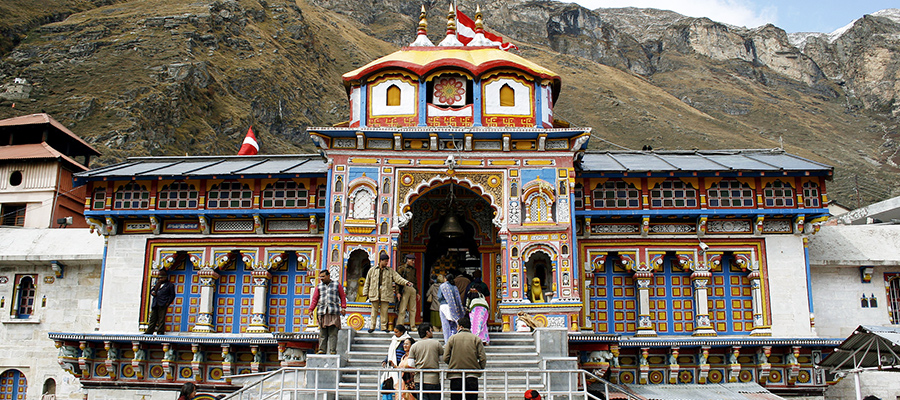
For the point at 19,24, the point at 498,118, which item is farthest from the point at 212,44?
the point at 498,118

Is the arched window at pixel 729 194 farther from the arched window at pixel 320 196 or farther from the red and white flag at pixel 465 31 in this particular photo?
the arched window at pixel 320 196

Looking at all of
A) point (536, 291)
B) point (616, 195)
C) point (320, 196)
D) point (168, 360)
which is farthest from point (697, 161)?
point (168, 360)

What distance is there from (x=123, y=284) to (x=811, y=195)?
2062 centimetres

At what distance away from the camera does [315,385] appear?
13.9 meters

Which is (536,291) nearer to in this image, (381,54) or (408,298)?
(408,298)

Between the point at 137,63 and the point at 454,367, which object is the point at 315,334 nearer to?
the point at 454,367

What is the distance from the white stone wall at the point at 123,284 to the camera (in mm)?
21703

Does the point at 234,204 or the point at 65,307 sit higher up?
the point at 234,204

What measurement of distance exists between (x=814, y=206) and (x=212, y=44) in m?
64.6

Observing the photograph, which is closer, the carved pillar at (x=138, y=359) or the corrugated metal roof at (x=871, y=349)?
the corrugated metal roof at (x=871, y=349)

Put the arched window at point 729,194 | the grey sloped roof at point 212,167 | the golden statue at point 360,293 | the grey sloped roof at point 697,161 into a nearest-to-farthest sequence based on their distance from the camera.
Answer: the golden statue at point 360,293 → the grey sloped roof at point 697,161 → the arched window at point 729,194 → the grey sloped roof at point 212,167

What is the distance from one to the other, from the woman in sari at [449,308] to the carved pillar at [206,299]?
8.89m

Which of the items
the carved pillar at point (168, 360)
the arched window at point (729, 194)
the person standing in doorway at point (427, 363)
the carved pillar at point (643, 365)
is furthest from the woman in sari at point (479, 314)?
the carved pillar at point (168, 360)

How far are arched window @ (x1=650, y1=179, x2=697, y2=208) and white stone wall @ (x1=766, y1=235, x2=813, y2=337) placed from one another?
8.40 feet
